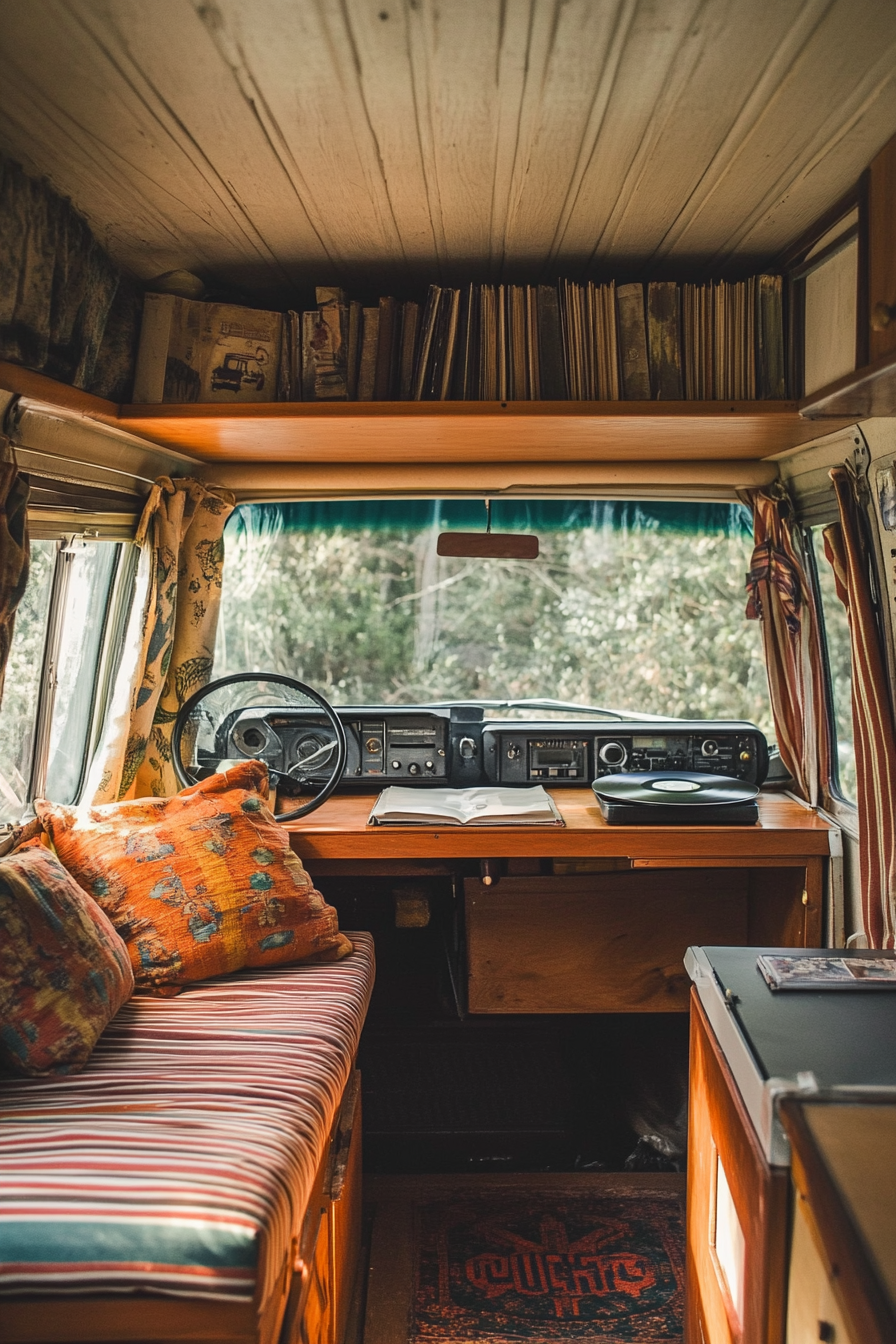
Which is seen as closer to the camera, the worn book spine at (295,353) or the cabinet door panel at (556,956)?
the worn book spine at (295,353)

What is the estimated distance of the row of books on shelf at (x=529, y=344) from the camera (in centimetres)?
241

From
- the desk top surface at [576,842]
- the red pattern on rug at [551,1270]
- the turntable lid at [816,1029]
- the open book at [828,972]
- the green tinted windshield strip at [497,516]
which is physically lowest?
the red pattern on rug at [551,1270]

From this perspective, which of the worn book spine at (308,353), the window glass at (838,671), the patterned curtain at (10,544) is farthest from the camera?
the window glass at (838,671)

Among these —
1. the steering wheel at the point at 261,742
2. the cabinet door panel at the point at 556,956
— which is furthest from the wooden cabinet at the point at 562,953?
the steering wheel at the point at 261,742

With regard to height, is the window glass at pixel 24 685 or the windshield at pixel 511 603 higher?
the windshield at pixel 511 603

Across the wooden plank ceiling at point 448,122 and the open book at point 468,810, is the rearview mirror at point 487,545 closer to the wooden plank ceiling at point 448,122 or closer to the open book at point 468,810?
the open book at point 468,810

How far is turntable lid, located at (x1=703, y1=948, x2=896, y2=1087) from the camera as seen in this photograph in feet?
4.37

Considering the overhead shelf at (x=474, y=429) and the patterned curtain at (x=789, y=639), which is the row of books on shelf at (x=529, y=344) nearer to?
the overhead shelf at (x=474, y=429)

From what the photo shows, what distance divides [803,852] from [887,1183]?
1467 mm

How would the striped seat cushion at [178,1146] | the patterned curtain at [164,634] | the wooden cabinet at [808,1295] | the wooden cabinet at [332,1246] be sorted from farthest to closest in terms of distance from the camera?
the patterned curtain at [164,634]
the wooden cabinet at [332,1246]
the striped seat cushion at [178,1146]
the wooden cabinet at [808,1295]

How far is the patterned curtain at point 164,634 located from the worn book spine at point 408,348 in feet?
2.41

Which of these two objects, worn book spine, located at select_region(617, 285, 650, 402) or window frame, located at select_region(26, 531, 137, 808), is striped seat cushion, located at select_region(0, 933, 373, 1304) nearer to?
window frame, located at select_region(26, 531, 137, 808)

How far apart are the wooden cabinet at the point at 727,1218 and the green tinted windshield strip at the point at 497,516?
171cm

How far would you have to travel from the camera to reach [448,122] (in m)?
1.64
